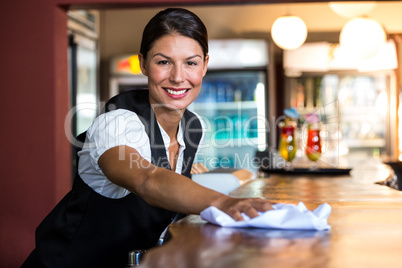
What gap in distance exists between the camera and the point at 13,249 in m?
3.13

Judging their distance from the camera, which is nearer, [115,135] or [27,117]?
[115,135]

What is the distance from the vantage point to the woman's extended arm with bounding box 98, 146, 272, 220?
92 cm

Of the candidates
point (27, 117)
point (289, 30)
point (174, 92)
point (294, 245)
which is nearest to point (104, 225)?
point (174, 92)

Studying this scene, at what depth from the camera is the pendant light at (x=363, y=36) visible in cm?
395

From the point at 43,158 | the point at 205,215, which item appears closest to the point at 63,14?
the point at 43,158

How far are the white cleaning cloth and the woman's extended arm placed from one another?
0.6 inches

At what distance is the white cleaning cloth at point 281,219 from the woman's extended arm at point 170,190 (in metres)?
0.02

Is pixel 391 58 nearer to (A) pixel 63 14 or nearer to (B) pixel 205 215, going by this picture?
(A) pixel 63 14

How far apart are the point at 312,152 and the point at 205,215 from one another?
172 centimetres

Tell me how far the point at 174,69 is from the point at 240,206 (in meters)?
0.51

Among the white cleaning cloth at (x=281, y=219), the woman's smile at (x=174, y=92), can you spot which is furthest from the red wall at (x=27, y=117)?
the white cleaning cloth at (x=281, y=219)

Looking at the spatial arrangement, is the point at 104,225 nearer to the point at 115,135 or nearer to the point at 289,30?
the point at 115,135

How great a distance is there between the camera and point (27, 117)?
3186mm

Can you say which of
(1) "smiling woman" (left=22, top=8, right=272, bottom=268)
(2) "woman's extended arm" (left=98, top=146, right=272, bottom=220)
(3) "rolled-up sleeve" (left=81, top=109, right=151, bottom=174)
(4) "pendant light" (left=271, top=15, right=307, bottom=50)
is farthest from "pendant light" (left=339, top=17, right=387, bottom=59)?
(2) "woman's extended arm" (left=98, top=146, right=272, bottom=220)
